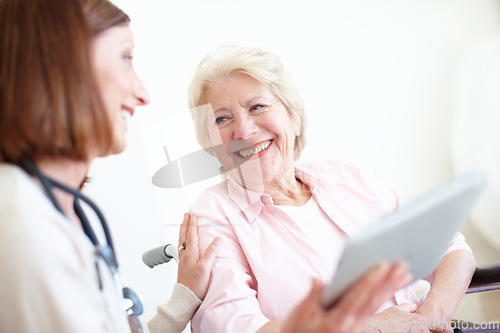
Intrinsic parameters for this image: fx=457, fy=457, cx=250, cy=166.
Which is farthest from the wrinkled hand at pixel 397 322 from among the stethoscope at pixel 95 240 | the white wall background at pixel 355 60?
the white wall background at pixel 355 60

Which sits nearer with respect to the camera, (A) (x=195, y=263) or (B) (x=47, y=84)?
(B) (x=47, y=84)

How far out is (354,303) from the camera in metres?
0.58

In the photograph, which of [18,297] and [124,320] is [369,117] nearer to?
[124,320]

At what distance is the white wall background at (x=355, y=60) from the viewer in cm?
165

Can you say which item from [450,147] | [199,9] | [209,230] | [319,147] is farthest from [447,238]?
[450,147]

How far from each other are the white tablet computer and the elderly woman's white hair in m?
0.62

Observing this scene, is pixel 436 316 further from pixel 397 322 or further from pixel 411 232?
pixel 411 232

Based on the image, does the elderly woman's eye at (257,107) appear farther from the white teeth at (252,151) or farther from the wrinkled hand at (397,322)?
the wrinkled hand at (397,322)

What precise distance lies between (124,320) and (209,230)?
0.39 metres

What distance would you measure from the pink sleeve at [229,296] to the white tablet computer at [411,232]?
36 centimetres

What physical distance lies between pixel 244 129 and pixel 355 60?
106cm

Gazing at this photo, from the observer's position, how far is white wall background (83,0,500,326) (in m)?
1.65

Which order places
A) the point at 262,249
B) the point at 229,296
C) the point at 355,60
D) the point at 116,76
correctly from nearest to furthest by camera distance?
the point at 116,76 → the point at 229,296 → the point at 262,249 → the point at 355,60

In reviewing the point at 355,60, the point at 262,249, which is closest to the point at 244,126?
the point at 262,249
